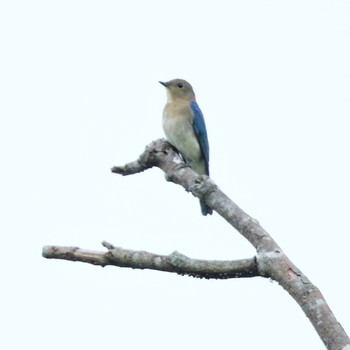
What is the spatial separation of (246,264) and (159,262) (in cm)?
49

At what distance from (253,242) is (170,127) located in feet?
20.4

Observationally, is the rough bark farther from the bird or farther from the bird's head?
the bird's head

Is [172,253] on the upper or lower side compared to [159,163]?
lower

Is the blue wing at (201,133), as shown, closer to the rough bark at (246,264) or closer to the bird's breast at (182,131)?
the bird's breast at (182,131)

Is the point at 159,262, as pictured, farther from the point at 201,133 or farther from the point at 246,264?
the point at 201,133

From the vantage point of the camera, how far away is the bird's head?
1167 centimetres

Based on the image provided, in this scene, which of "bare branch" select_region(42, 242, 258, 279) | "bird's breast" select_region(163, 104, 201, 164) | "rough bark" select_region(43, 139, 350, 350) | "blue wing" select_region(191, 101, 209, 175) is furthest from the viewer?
"blue wing" select_region(191, 101, 209, 175)

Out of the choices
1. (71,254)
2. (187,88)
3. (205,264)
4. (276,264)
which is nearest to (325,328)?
(276,264)

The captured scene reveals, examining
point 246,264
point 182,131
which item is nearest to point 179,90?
point 182,131

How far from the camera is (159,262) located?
4738 mm

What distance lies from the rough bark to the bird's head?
6.29 metres

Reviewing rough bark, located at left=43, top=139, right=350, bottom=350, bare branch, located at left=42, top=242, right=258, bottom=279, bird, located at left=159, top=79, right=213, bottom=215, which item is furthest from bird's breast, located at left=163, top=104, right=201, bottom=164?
bare branch, located at left=42, top=242, right=258, bottom=279

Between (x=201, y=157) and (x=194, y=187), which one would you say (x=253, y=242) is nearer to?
(x=194, y=187)

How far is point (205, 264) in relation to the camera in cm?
470
